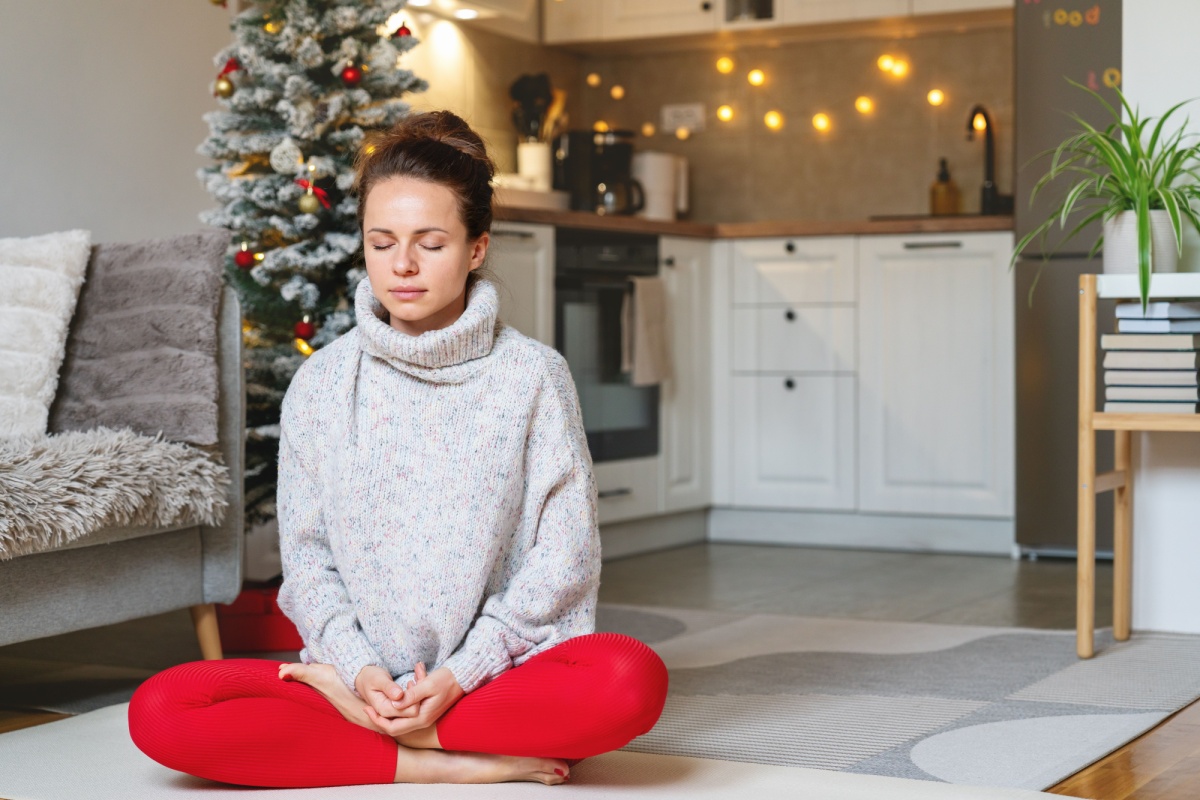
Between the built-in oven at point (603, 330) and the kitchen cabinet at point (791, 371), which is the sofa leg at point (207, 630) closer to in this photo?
the built-in oven at point (603, 330)

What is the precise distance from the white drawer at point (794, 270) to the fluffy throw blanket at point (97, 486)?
2428 mm

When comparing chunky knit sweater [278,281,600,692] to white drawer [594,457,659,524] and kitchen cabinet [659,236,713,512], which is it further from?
kitchen cabinet [659,236,713,512]

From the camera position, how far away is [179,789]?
6.10ft

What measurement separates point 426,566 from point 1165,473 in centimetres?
182

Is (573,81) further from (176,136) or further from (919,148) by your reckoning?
(176,136)

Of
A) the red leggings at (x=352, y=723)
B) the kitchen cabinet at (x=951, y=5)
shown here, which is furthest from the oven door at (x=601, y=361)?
the red leggings at (x=352, y=723)

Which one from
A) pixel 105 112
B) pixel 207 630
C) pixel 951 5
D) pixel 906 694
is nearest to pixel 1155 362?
pixel 906 694

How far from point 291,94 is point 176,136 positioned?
813 mm

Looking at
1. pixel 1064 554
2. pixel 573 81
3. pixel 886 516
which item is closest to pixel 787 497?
pixel 886 516

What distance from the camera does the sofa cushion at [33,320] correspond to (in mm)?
2439

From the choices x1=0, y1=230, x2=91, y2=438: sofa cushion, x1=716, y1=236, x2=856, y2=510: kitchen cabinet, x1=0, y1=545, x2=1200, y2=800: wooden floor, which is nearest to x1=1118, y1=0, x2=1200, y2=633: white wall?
x1=0, y1=545, x2=1200, y2=800: wooden floor

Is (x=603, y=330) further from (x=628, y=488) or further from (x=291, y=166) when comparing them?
(x=291, y=166)

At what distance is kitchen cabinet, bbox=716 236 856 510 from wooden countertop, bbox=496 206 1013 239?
1.5 inches

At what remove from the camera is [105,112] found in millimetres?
3438
